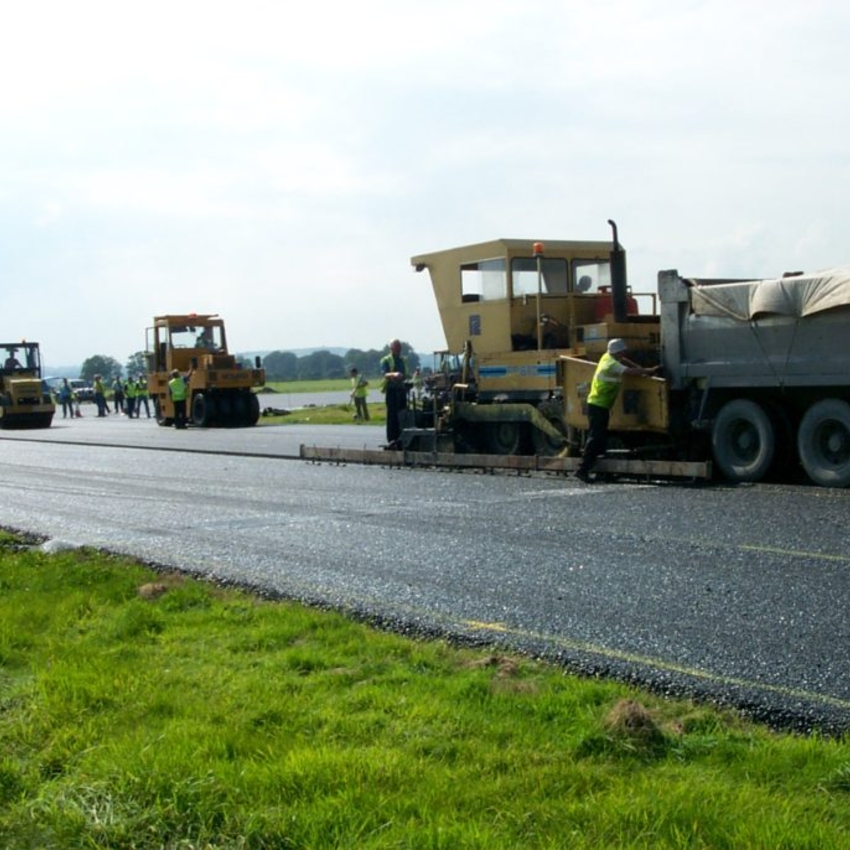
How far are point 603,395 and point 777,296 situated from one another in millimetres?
2353

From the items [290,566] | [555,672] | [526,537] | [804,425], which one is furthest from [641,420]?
[555,672]

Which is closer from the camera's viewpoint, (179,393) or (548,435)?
(548,435)

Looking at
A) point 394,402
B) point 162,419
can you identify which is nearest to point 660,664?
point 394,402

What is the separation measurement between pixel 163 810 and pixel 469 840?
42.7 inches

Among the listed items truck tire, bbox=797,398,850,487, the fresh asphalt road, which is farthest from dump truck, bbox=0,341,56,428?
truck tire, bbox=797,398,850,487

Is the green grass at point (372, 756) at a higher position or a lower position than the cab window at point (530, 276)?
lower

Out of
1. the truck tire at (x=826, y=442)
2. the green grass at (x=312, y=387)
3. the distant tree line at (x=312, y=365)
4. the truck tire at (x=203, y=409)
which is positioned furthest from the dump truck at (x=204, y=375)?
the distant tree line at (x=312, y=365)

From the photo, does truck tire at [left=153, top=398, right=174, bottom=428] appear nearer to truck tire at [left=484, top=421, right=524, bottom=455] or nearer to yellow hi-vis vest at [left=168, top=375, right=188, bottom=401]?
yellow hi-vis vest at [left=168, top=375, right=188, bottom=401]

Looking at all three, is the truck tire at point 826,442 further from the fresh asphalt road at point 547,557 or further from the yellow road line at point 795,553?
the yellow road line at point 795,553

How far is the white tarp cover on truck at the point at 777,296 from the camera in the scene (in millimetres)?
12734

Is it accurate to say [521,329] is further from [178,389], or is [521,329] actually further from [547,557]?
[178,389]

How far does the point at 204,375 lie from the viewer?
1310 inches

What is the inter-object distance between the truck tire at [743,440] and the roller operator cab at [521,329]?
1.89 metres

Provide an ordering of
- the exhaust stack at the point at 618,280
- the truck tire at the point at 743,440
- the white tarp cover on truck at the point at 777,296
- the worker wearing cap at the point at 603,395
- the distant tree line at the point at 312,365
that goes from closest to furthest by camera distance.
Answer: the white tarp cover on truck at the point at 777,296 < the truck tire at the point at 743,440 < the worker wearing cap at the point at 603,395 < the exhaust stack at the point at 618,280 < the distant tree line at the point at 312,365
